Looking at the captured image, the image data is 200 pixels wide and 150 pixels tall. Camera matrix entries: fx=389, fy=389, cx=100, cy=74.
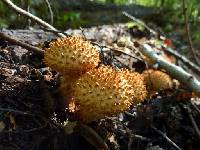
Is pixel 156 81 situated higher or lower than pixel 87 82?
lower

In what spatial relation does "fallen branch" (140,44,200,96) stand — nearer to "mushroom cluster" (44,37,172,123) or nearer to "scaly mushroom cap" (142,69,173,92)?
"scaly mushroom cap" (142,69,173,92)

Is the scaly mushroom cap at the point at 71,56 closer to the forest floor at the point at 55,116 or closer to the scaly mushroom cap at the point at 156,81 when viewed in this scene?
the forest floor at the point at 55,116

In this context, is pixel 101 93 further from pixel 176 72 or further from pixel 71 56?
pixel 176 72

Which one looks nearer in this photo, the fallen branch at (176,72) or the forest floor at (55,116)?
the forest floor at (55,116)

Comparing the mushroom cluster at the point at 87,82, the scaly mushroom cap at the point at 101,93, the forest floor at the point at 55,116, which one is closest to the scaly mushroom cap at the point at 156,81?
the forest floor at the point at 55,116

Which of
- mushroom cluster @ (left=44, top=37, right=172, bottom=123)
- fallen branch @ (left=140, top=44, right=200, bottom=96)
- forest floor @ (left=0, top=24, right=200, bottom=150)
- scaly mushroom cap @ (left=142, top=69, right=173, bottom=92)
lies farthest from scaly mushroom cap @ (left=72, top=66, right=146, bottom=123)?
fallen branch @ (left=140, top=44, right=200, bottom=96)

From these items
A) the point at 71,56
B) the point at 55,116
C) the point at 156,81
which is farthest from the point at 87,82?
the point at 156,81
